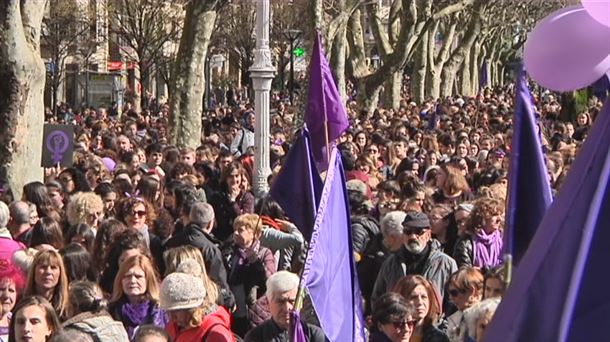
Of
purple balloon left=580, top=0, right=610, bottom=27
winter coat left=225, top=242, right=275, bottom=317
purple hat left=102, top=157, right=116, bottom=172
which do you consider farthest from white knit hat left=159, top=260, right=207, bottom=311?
purple hat left=102, top=157, right=116, bottom=172

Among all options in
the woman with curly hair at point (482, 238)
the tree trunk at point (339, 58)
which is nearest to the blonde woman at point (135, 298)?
the woman with curly hair at point (482, 238)

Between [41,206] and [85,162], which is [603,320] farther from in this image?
[85,162]

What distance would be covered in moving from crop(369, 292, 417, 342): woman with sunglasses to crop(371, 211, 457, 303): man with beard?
5.19 feet

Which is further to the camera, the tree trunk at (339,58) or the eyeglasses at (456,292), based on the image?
the tree trunk at (339,58)

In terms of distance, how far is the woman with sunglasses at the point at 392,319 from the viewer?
20.8 ft

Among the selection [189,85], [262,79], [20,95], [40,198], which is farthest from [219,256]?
[189,85]

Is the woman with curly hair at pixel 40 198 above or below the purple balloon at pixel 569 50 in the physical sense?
below

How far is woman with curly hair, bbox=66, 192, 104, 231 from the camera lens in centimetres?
961

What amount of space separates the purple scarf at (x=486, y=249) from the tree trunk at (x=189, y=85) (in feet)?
45.4

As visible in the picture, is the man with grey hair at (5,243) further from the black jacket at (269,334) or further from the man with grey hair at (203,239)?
the black jacket at (269,334)

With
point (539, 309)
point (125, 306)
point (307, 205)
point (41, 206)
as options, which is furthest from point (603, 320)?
point (41, 206)

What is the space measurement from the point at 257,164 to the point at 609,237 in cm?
1161

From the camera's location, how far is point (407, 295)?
673cm

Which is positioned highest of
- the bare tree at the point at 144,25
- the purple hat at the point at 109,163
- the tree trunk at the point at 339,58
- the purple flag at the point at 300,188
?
the bare tree at the point at 144,25
